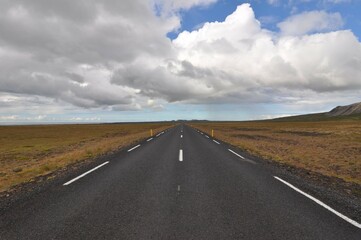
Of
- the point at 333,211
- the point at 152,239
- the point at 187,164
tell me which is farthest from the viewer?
the point at 187,164

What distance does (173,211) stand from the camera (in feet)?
19.4

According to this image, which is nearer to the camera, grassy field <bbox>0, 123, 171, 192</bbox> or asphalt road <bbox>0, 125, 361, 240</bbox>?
asphalt road <bbox>0, 125, 361, 240</bbox>

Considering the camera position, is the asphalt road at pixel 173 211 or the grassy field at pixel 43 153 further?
the grassy field at pixel 43 153

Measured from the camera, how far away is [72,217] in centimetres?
552

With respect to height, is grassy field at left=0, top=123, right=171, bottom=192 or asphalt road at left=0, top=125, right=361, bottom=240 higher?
asphalt road at left=0, top=125, right=361, bottom=240

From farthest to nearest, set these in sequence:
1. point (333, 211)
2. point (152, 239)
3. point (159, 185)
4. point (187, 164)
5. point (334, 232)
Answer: point (187, 164)
point (159, 185)
point (333, 211)
point (334, 232)
point (152, 239)

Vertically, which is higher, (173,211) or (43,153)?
(173,211)

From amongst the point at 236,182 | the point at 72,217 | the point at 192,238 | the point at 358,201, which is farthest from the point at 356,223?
the point at 72,217

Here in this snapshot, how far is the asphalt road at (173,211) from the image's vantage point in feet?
15.7

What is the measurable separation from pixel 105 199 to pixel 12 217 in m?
1.96

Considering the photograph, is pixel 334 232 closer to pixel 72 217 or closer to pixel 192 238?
pixel 192 238

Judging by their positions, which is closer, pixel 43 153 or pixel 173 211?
pixel 173 211

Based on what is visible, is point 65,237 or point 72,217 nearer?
point 65,237

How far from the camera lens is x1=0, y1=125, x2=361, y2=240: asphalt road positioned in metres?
4.79
